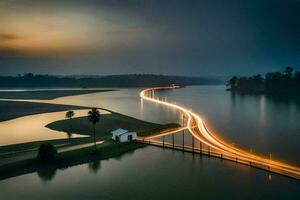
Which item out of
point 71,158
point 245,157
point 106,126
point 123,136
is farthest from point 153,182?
point 106,126

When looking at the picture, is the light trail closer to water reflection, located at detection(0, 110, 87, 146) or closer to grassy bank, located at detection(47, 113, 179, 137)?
grassy bank, located at detection(47, 113, 179, 137)

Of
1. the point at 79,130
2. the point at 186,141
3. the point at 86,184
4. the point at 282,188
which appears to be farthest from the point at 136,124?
the point at 282,188

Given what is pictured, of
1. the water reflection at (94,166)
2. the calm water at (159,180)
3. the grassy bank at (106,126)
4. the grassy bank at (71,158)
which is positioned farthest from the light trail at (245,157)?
the water reflection at (94,166)

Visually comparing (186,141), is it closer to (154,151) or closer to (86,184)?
(154,151)

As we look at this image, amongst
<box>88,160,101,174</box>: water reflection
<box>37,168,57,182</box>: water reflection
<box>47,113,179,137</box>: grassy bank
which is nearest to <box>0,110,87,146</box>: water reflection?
<box>47,113,179,137</box>: grassy bank

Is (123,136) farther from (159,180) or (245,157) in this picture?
(245,157)
